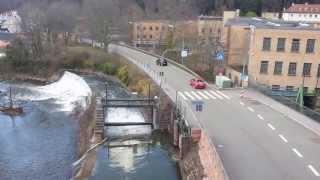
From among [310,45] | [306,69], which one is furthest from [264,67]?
[310,45]

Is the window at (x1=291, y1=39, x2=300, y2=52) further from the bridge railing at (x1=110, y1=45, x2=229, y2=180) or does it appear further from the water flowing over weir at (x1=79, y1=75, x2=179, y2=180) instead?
the water flowing over weir at (x1=79, y1=75, x2=179, y2=180)

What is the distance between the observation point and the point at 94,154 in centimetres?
3481

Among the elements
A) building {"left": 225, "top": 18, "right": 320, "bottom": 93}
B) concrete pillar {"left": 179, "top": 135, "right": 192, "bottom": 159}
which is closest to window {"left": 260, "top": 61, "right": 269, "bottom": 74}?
building {"left": 225, "top": 18, "right": 320, "bottom": 93}

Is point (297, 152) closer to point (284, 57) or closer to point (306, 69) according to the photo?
point (284, 57)

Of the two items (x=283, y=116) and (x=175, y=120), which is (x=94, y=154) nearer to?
(x=175, y=120)

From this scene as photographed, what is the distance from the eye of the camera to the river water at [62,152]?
3134 centimetres

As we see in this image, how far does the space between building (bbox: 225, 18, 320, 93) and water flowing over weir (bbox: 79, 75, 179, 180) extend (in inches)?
546

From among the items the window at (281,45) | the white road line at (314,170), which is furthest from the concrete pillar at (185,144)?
the window at (281,45)

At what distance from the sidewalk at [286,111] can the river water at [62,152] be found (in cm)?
1011

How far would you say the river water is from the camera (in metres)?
31.3

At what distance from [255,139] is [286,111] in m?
8.53

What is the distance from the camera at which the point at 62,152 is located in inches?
1423

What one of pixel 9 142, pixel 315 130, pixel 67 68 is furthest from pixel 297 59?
pixel 67 68

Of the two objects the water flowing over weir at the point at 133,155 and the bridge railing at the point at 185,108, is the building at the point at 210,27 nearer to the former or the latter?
the bridge railing at the point at 185,108
